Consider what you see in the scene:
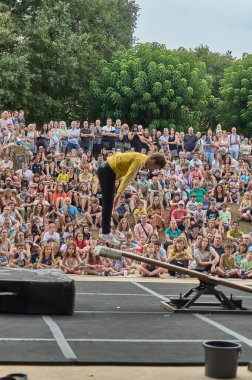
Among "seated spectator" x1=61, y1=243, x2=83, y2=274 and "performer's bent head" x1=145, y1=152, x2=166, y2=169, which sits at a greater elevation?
"performer's bent head" x1=145, y1=152, x2=166, y2=169

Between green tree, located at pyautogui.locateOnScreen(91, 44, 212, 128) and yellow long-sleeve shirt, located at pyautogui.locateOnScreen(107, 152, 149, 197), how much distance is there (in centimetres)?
2424

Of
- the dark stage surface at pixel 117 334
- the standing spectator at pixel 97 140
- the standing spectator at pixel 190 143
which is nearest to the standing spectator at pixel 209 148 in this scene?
the standing spectator at pixel 190 143

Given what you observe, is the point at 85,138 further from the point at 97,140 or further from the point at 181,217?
the point at 181,217

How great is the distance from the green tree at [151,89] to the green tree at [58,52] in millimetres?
1326

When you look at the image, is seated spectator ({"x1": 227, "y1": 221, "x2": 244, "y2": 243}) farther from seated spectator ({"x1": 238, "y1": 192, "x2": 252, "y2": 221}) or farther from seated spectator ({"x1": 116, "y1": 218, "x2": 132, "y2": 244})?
seated spectator ({"x1": 116, "y1": 218, "x2": 132, "y2": 244})

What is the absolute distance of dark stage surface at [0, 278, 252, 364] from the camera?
973 centimetres

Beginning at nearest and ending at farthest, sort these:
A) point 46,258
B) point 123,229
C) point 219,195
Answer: point 46,258
point 123,229
point 219,195

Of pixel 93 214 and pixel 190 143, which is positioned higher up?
pixel 190 143

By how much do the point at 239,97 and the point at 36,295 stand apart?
29.2 meters

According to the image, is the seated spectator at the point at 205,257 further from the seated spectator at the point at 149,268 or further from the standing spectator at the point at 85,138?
the standing spectator at the point at 85,138

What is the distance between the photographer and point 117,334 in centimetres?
1106

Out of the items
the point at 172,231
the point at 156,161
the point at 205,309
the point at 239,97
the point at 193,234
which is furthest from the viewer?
the point at 239,97

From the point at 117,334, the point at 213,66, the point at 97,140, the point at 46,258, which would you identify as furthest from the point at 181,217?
the point at 213,66

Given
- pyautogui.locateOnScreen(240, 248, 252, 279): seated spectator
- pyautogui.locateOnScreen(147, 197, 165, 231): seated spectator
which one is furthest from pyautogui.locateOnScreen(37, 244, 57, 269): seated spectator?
pyautogui.locateOnScreen(240, 248, 252, 279): seated spectator
